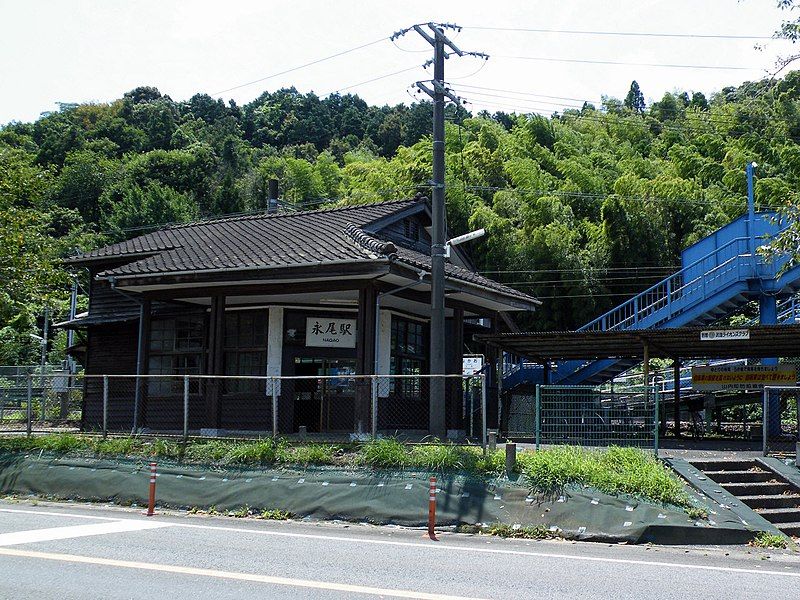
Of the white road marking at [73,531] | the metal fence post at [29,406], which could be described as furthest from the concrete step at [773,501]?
the metal fence post at [29,406]

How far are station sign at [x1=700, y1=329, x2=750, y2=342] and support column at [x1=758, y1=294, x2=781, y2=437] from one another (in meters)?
2.69

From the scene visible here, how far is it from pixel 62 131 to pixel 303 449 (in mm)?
80809

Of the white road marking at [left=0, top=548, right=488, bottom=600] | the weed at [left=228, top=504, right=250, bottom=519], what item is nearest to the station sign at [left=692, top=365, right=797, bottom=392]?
the weed at [left=228, top=504, right=250, bottom=519]

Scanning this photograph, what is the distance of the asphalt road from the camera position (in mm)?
8445

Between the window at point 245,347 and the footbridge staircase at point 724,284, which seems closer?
the window at point 245,347

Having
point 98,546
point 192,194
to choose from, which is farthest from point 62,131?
point 98,546

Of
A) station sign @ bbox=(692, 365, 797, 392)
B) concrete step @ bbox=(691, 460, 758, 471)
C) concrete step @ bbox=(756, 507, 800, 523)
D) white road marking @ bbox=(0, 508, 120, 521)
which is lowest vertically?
white road marking @ bbox=(0, 508, 120, 521)

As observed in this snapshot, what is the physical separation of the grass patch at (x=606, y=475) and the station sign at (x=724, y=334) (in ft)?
18.0

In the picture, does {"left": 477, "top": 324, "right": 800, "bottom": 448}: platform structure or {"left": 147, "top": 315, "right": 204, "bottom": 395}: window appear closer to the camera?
{"left": 477, "top": 324, "right": 800, "bottom": 448}: platform structure

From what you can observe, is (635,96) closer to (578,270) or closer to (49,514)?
(578,270)

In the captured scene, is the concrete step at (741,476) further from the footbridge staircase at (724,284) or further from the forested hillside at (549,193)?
the footbridge staircase at (724,284)

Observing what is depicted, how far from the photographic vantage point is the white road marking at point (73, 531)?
37.0 feet

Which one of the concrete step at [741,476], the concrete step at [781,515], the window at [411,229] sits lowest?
the concrete step at [781,515]

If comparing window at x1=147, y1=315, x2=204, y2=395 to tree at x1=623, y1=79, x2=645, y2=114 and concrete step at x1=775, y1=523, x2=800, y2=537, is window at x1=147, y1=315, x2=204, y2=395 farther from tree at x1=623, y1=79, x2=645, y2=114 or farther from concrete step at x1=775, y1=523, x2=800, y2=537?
tree at x1=623, y1=79, x2=645, y2=114
